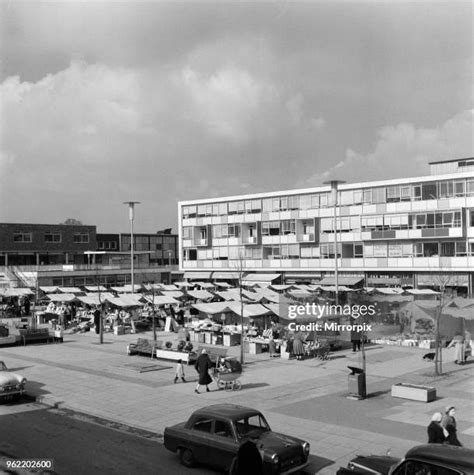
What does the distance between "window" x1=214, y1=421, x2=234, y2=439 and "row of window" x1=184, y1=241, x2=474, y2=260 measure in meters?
38.1

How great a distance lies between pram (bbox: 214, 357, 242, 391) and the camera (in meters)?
20.8

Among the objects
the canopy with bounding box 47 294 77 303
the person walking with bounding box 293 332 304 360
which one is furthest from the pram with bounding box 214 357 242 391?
the canopy with bounding box 47 294 77 303

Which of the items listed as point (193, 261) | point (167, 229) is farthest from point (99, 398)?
point (167, 229)

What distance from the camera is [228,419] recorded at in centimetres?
1274

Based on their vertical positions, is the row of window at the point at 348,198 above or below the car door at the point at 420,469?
above

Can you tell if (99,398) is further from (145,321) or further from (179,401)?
(145,321)

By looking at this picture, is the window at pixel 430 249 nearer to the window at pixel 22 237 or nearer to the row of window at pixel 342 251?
the row of window at pixel 342 251

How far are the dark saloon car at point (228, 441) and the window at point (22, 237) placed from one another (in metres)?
69.9

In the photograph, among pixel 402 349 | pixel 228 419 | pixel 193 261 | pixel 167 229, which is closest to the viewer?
pixel 228 419

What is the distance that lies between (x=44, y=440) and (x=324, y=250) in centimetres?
5390

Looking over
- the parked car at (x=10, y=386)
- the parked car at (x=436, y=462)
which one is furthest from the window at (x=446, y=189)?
the parked car at (x=436, y=462)

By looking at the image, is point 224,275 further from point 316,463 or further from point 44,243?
point 316,463

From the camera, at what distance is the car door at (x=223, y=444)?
1232cm

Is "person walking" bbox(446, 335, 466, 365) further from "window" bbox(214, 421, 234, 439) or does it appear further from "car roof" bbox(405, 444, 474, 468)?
"car roof" bbox(405, 444, 474, 468)
